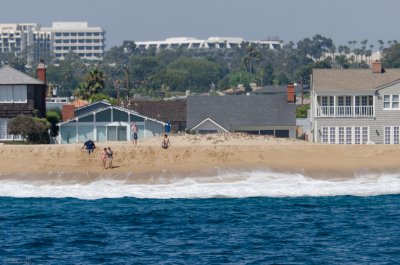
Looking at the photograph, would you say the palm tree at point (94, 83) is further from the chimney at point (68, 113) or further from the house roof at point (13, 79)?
the house roof at point (13, 79)

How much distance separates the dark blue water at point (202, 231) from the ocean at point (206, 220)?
0.11 feet

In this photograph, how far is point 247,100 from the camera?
274ft

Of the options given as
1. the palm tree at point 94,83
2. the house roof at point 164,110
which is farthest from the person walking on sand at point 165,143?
the palm tree at point 94,83

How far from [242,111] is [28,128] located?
662 inches

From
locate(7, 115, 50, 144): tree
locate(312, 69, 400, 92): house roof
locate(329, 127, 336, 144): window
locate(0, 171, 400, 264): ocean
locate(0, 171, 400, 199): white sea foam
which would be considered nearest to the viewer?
locate(0, 171, 400, 264): ocean

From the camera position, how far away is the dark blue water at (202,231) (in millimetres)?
39625

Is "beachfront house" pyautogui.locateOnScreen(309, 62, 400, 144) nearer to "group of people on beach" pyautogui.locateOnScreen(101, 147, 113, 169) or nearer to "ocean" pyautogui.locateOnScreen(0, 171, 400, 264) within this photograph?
"ocean" pyautogui.locateOnScreen(0, 171, 400, 264)

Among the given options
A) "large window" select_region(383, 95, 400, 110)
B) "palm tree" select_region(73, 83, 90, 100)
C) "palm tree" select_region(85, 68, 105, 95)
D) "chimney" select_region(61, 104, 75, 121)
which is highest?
"palm tree" select_region(85, 68, 105, 95)

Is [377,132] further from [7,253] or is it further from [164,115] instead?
[7,253]

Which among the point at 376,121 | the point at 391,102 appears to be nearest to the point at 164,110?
the point at 376,121

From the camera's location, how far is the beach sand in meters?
59.5

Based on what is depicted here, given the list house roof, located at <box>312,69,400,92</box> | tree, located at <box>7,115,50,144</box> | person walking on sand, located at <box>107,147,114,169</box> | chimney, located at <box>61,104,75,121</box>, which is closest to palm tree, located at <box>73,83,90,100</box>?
chimney, located at <box>61,104,75,121</box>

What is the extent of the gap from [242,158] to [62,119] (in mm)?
25418

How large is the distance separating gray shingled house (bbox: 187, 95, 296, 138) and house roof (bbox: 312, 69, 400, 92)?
12.9 ft
